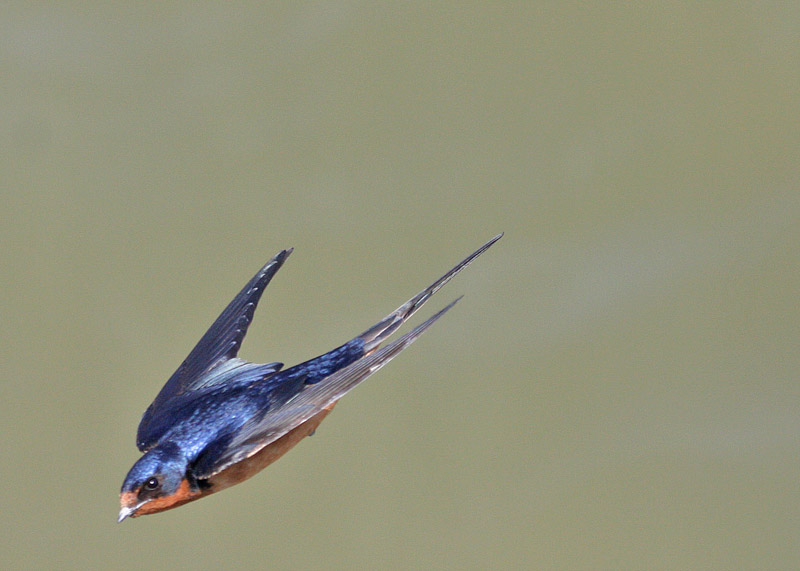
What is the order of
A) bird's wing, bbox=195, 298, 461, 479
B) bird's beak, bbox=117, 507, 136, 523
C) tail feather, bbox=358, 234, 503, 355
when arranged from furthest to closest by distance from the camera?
1. tail feather, bbox=358, 234, 503, 355
2. bird's beak, bbox=117, 507, 136, 523
3. bird's wing, bbox=195, 298, 461, 479

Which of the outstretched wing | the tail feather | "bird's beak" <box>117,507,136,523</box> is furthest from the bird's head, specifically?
the tail feather

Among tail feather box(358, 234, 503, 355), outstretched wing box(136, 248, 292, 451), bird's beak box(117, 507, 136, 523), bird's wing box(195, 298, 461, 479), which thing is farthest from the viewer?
outstretched wing box(136, 248, 292, 451)

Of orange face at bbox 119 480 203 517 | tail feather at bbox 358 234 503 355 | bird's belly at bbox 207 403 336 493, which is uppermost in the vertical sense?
tail feather at bbox 358 234 503 355

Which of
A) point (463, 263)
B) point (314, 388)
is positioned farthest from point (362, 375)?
point (463, 263)

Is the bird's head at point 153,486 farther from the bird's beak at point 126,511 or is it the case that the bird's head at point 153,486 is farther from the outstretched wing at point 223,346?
the outstretched wing at point 223,346

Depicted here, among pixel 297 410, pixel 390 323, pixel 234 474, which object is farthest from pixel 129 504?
pixel 390 323

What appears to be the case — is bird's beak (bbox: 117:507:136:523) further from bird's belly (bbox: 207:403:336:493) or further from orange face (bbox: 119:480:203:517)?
bird's belly (bbox: 207:403:336:493)

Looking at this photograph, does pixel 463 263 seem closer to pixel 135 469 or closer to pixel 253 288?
pixel 253 288

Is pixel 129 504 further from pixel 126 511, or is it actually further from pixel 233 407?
pixel 233 407

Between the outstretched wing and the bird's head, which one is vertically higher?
the outstretched wing

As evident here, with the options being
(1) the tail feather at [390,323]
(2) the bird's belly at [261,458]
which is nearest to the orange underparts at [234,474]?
(2) the bird's belly at [261,458]
